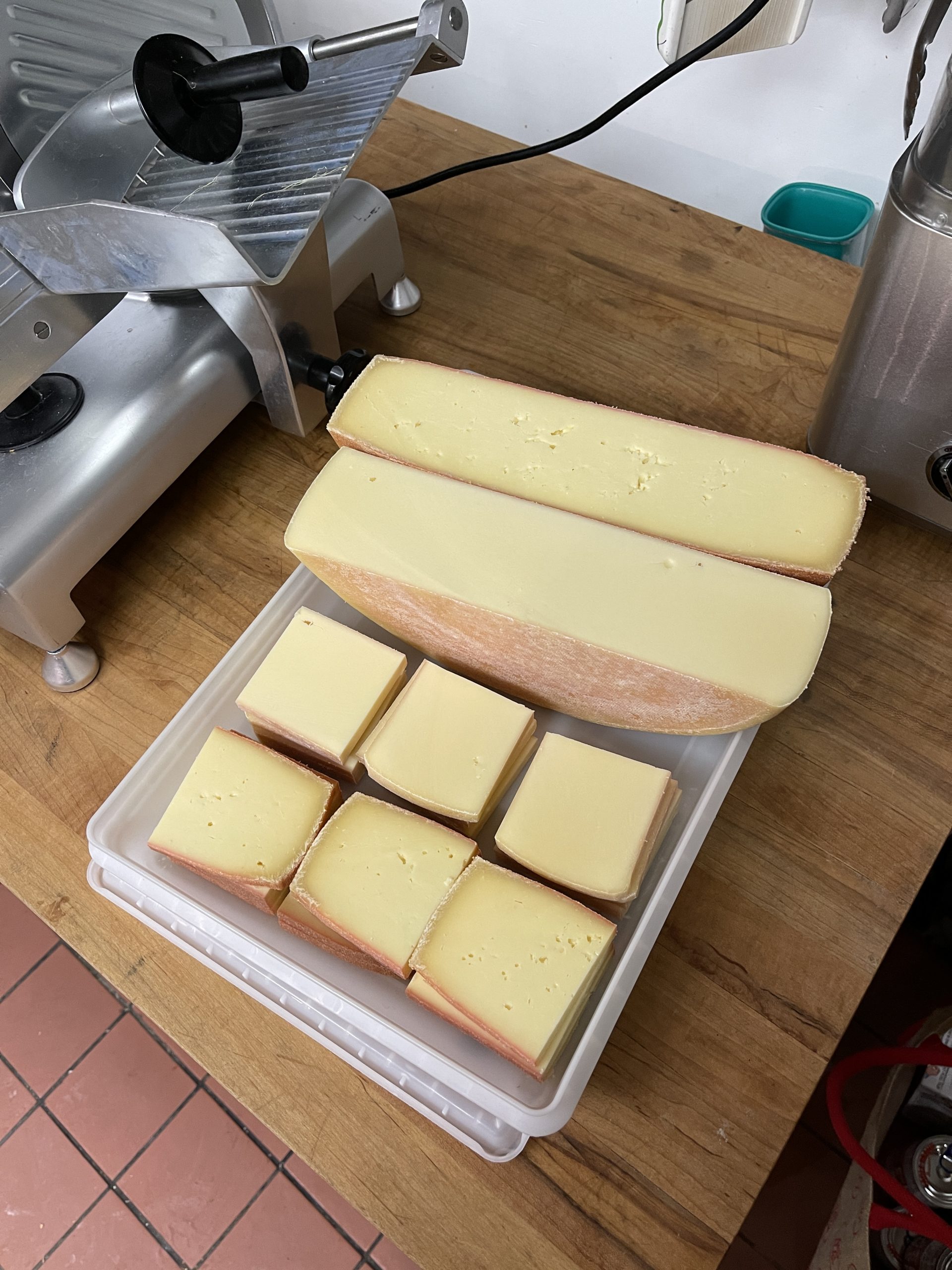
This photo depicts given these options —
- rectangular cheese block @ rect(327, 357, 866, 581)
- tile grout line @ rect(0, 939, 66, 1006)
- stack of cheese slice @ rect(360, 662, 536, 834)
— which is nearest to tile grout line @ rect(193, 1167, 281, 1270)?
tile grout line @ rect(0, 939, 66, 1006)

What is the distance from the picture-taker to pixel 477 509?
0.57 metres

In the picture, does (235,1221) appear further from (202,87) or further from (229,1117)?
(202,87)

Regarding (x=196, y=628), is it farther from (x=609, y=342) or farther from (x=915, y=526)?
(x=915, y=526)

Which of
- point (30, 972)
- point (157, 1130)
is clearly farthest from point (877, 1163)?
point (30, 972)

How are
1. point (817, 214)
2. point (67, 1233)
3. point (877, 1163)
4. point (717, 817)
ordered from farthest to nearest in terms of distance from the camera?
point (67, 1233) < point (817, 214) < point (877, 1163) < point (717, 817)

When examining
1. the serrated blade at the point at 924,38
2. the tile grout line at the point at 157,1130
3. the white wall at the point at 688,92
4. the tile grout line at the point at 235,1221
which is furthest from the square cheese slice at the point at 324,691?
the tile grout line at the point at 235,1221

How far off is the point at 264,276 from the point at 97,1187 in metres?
1.10

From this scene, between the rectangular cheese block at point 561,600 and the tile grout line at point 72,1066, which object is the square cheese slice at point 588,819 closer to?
the rectangular cheese block at point 561,600

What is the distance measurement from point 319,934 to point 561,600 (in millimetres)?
243

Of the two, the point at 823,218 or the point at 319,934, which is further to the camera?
the point at 823,218

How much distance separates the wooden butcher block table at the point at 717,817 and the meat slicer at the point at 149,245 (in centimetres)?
7

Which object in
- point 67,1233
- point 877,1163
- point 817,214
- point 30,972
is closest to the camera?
point 877,1163

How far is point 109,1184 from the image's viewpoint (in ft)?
3.50

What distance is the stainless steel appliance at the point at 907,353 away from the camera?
46cm
